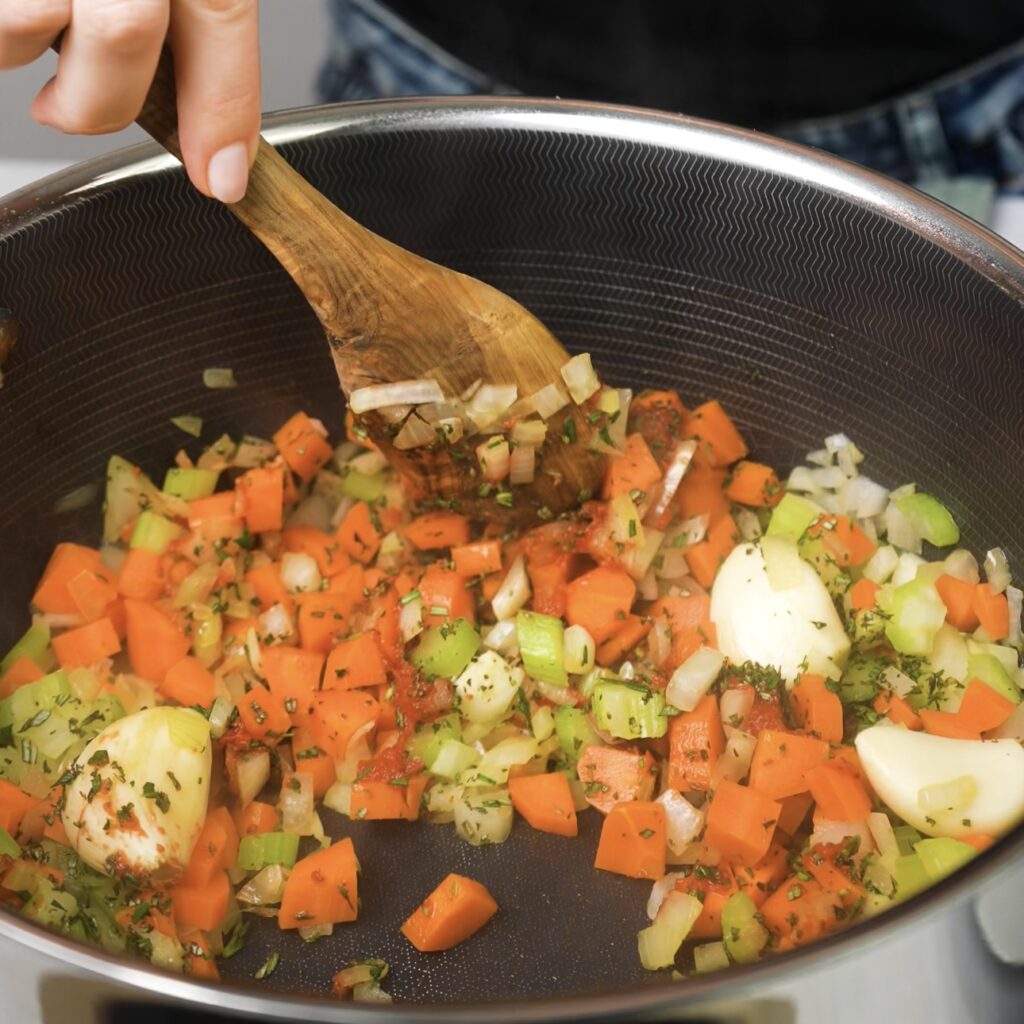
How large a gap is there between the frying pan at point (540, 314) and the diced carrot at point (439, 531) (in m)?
0.26

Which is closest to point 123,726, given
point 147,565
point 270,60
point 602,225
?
point 147,565

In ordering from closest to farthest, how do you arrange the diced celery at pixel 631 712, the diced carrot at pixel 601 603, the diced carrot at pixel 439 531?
the diced celery at pixel 631 712 → the diced carrot at pixel 601 603 → the diced carrot at pixel 439 531

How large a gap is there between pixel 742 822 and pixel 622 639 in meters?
0.33

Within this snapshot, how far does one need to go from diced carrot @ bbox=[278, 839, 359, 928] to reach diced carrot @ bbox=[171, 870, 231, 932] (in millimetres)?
76

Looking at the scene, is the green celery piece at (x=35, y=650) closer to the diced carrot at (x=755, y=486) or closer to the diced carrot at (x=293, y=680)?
the diced carrot at (x=293, y=680)

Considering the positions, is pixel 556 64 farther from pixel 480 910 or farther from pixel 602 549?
pixel 480 910

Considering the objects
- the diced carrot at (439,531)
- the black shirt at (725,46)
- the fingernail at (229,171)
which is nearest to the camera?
the fingernail at (229,171)

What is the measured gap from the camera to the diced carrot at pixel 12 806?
1410 millimetres

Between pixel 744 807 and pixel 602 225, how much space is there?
32.2 inches

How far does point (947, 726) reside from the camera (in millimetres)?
1452

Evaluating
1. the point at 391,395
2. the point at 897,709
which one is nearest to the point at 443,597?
the point at 391,395

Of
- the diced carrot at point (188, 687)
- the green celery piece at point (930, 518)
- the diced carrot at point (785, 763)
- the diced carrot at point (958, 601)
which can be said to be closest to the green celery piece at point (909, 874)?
the diced carrot at point (785, 763)

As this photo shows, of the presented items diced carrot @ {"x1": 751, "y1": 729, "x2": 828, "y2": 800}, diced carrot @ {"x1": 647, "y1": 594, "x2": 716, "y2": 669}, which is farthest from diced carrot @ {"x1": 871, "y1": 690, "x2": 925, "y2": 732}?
diced carrot @ {"x1": 647, "y1": 594, "x2": 716, "y2": 669}

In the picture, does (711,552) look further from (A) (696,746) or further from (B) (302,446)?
(B) (302,446)
